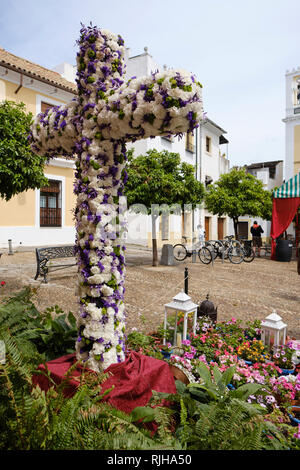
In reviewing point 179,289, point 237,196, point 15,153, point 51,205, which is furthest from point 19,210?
point 237,196

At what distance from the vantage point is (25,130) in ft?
17.9

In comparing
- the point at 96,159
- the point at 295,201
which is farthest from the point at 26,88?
the point at 96,159

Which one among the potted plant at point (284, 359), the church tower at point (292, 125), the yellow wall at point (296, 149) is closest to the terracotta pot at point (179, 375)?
the potted plant at point (284, 359)

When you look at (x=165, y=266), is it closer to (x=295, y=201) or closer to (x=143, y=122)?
(x=295, y=201)

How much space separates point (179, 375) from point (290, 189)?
9.71m

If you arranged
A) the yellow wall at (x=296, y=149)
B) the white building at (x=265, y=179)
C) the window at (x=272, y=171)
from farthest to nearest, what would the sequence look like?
the window at (x=272, y=171) → the white building at (x=265, y=179) → the yellow wall at (x=296, y=149)

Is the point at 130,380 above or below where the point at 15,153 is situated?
below

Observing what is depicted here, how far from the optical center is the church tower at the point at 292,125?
20.8 meters

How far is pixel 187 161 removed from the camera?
750 inches

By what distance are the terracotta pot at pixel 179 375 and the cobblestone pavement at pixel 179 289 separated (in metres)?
1.53

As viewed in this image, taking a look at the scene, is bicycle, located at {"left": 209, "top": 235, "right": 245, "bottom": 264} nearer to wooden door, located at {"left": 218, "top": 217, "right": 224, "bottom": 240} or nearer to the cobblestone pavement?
the cobblestone pavement

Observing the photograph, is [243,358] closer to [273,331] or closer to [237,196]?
[273,331]

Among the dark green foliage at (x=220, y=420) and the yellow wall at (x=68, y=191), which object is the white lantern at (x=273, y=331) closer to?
the dark green foliage at (x=220, y=420)
